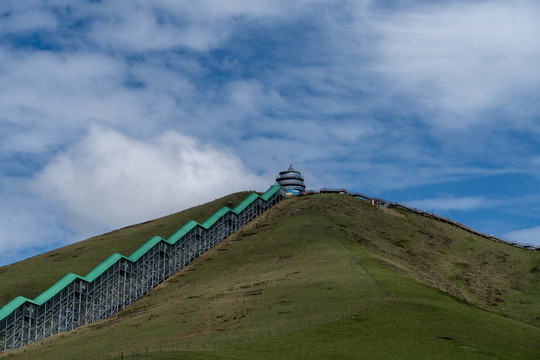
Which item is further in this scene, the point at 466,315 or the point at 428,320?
the point at 466,315

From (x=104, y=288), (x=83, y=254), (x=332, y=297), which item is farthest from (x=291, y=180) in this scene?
(x=332, y=297)

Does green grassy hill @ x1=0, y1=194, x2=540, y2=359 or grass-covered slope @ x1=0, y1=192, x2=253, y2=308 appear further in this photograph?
grass-covered slope @ x1=0, y1=192, x2=253, y2=308

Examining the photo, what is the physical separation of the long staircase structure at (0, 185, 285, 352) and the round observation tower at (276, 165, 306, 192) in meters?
40.7

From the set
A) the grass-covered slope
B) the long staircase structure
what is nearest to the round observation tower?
the grass-covered slope

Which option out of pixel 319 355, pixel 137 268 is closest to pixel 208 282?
pixel 137 268

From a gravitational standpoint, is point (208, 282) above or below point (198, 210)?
below

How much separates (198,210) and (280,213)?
2334cm

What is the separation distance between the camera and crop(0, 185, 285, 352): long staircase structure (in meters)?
96.9

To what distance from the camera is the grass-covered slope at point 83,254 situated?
404 feet

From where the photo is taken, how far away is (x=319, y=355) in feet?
194

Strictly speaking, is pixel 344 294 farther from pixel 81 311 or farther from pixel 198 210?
pixel 198 210

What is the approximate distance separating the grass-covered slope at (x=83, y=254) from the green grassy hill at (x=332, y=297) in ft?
4.04

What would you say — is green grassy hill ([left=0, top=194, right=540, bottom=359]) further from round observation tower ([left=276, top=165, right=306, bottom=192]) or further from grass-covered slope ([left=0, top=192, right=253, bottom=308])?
round observation tower ([left=276, top=165, right=306, bottom=192])

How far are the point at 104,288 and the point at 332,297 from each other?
4553 cm
